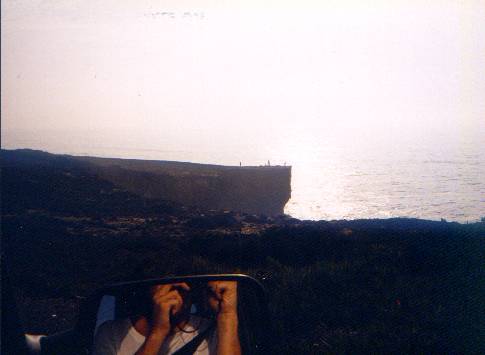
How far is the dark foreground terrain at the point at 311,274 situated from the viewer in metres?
5.27

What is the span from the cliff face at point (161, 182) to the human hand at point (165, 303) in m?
25.1

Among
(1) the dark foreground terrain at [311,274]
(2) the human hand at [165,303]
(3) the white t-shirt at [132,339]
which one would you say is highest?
(2) the human hand at [165,303]

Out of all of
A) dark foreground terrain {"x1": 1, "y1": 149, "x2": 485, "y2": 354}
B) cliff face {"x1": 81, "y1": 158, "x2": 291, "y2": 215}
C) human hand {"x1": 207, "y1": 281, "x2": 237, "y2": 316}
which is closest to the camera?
human hand {"x1": 207, "y1": 281, "x2": 237, "y2": 316}

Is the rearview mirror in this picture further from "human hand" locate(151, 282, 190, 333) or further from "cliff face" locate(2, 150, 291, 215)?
"cliff face" locate(2, 150, 291, 215)

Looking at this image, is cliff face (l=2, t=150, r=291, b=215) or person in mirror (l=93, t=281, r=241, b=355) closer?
person in mirror (l=93, t=281, r=241, b=355)

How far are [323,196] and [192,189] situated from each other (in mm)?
75620

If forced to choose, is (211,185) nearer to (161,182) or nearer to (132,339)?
(161,182)

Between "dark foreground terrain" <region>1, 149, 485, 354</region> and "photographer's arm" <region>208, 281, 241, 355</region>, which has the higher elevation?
"photographer's arm" <region>208, 281, 241, 355</region>

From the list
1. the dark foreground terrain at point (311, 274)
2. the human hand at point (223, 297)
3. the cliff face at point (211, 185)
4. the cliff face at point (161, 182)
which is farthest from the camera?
the cliff face at point (211, 185)

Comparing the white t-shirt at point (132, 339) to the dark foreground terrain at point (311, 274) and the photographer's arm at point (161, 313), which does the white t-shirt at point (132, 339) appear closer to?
the photographer's arm at point (161, 313)

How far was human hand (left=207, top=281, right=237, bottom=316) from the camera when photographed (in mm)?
2385

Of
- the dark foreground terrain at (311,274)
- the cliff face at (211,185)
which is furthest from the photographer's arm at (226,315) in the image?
the cliff face at (211,185)

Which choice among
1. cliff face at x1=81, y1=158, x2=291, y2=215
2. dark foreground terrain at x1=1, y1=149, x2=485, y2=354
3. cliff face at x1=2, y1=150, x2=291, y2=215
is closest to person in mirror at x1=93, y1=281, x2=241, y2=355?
dark foreground terrain at x1=1, y1=149, x2=485, y2=354

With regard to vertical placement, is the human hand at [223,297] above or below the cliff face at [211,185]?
above
